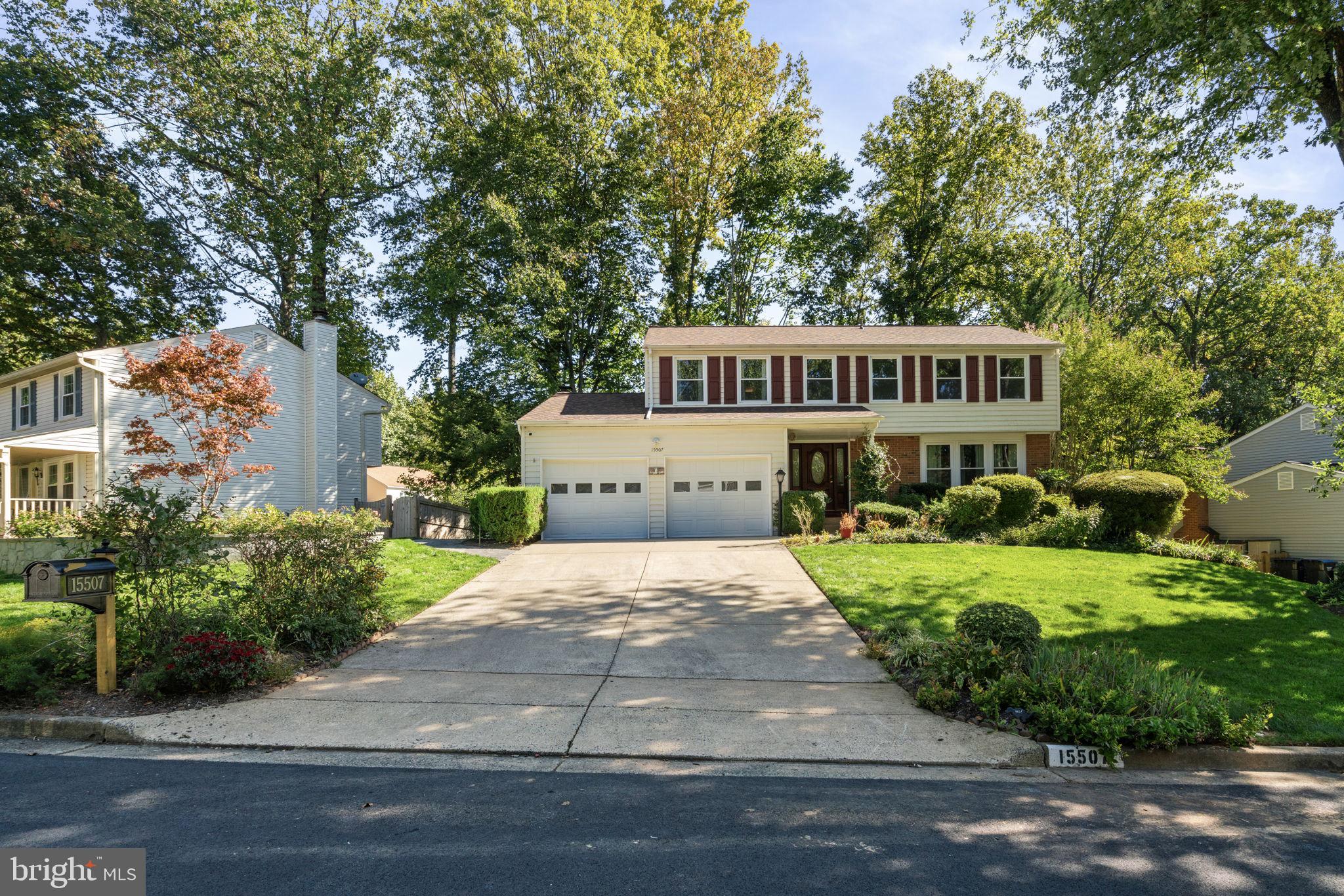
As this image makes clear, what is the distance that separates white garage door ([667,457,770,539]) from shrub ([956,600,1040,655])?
40.8ft

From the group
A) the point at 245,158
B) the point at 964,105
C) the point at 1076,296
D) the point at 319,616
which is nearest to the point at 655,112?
the point at 964,105

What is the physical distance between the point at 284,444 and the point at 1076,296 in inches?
1191

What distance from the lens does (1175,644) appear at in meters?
8.14

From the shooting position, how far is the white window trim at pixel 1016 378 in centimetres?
2208

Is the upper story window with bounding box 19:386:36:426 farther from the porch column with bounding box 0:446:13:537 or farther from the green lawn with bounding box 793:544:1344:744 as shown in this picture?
the green lawn with bounding box 793:544:1344:744

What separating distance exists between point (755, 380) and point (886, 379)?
424 centimetres

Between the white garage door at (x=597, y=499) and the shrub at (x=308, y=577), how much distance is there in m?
10.7

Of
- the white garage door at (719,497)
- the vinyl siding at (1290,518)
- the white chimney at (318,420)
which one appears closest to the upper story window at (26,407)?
the white chimney at (318,420)

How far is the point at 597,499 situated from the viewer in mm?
19281

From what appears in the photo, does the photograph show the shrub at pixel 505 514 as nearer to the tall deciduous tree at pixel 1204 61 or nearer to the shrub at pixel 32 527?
the shrub at pixel 32 527

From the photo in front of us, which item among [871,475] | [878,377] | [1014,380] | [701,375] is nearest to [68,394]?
[701,375]

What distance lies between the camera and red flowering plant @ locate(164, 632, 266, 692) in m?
6.10

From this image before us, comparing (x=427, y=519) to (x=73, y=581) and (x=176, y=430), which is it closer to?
(x=176, y=430)

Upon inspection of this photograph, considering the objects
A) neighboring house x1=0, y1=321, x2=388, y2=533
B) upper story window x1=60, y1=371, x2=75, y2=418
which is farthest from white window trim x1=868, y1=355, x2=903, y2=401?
upper story window x1=60, y1=371, x2=75, y2=418
